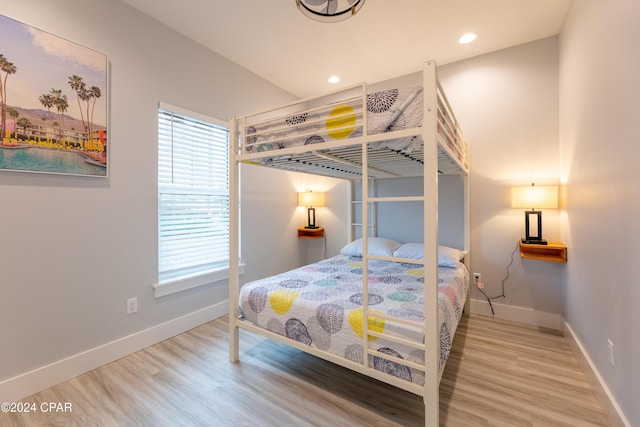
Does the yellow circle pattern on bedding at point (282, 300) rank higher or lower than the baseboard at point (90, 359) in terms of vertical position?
higher

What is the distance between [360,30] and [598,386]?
3.17 m

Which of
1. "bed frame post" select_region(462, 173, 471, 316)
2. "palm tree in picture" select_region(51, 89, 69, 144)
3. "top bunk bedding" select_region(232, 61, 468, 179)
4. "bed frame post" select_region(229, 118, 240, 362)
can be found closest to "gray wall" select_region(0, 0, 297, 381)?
"palm tree in picture" select_region(51, 89, 69, 144)

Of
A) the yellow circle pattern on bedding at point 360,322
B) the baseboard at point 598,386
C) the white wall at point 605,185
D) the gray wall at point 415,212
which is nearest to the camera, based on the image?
the white wall at point 605,185

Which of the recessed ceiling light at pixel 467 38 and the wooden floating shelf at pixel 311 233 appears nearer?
the recessed ceiling light at pixel 467 38

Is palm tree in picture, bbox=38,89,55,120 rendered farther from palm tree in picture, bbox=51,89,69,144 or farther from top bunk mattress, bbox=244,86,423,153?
top bunk mattress, bbox=244,86,423,153

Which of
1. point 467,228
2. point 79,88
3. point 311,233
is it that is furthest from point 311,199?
point 79,88

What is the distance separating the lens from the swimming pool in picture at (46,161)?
1.67m

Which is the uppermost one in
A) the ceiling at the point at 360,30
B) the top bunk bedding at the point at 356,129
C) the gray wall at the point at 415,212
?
the ceiling at the point at 360,30

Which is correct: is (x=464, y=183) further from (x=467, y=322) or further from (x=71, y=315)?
(x=71, y=315)

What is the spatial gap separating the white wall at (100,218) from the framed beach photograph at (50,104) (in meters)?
0.07

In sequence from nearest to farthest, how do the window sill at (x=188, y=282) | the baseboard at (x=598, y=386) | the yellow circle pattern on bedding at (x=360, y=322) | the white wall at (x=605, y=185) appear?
1. the white wall at (x=605, y=185)
2. the baseboard at (x=598, y=386)
3. the yellow circle pattern on bedding at (x=360, y=322)
4. the window sill at (x=188, y=282)

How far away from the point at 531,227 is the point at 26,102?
13.7 feet

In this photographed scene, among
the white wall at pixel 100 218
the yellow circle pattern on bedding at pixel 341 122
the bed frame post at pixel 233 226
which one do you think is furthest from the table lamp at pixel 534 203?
the white wall at pixel 100 218

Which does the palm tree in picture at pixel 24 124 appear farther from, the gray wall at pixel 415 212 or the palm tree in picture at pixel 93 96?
the gray wall at pixel 415 212
